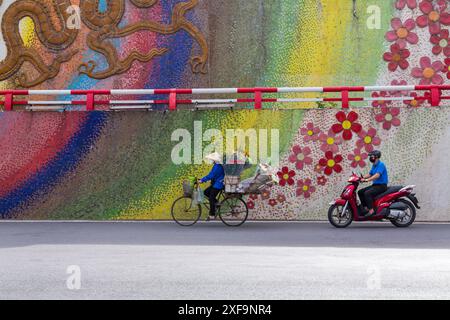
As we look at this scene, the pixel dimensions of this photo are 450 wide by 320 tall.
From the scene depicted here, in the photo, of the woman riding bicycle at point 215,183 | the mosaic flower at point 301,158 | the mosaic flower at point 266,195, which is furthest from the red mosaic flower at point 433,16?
the woman riding bicycle at point 215,183

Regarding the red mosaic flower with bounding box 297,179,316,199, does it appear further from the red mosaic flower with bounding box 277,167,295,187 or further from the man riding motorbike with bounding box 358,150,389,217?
the man riding motorbike with bounding box 358,150,389,217

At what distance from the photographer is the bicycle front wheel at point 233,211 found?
18062 mm

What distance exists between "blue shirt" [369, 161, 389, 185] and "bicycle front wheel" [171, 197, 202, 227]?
378 cm

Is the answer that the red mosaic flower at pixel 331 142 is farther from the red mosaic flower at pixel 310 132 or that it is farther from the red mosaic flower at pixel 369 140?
the red mosaic flower at pixel 369 140

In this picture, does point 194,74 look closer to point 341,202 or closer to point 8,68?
point 8,68

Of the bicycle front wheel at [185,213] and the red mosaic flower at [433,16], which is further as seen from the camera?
the red mosaic flower at [433,16]

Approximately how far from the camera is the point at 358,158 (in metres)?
19.6

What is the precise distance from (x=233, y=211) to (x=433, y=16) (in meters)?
9.51

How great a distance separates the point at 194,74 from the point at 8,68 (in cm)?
531

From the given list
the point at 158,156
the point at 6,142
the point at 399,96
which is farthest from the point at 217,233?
the point at 399,96

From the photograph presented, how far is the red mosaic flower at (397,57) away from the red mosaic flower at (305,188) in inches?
230

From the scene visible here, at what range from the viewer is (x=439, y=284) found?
9039 mm

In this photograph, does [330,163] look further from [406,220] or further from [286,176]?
[406,220]
